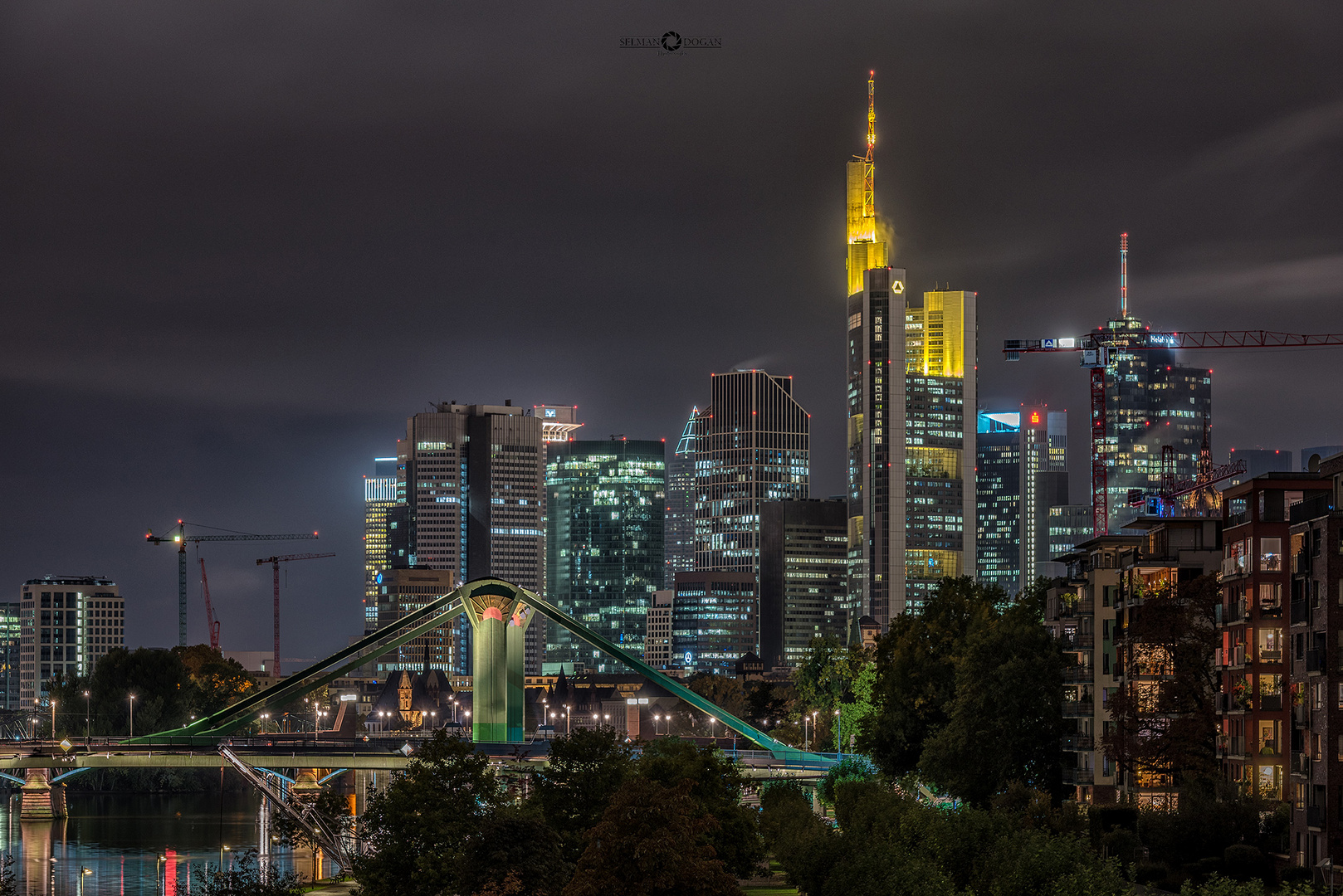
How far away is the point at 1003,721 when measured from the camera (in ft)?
319

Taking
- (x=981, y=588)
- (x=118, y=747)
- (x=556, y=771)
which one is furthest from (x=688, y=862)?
(x=118, y=747)

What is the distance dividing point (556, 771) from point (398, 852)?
35.5ft

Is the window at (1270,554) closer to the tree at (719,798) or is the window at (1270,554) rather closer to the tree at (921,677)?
the tree at (719,798)

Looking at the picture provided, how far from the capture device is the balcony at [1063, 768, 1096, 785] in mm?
96062

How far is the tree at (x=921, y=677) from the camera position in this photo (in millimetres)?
109750

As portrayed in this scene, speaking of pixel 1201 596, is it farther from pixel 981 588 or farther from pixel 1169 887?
pixel 981 588

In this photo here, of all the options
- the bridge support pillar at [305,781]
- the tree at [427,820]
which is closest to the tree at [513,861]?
the tree at [427,820]

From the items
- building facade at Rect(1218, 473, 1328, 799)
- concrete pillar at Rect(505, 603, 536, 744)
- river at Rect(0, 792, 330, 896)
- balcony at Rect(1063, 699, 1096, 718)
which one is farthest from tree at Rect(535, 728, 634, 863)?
concrete pillar at Rect(505, 603, 536, 744)

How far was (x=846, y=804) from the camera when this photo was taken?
303ft

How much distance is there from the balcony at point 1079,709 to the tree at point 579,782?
114 feet

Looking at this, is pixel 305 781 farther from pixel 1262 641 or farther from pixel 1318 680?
pixel 1318 680

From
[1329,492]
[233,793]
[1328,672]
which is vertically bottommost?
[233,793]

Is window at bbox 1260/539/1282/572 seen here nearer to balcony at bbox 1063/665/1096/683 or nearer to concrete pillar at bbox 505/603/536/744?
balcony at bbox 1063/665/1096/683

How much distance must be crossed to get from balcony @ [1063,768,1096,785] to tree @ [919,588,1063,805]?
87 cm
